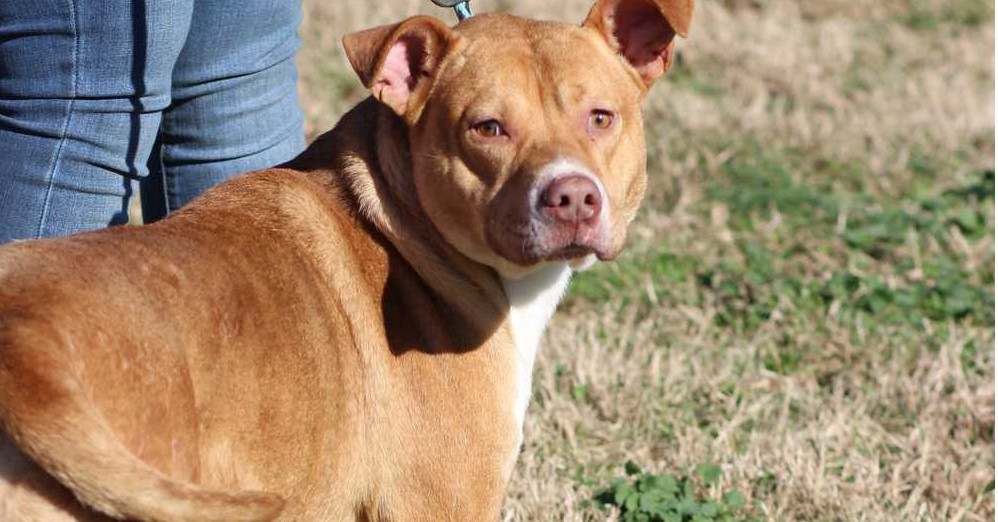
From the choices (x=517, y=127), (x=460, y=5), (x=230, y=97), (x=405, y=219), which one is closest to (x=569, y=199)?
(x=517, y=127)

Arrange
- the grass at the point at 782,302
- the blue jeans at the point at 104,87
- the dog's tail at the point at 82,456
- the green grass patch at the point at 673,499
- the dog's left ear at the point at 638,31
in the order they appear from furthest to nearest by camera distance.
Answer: the grass at the point at 782,302 → the green grass patch at the point at 673,499 → the dog's left ear at the point at 638,31 → the blue jeans at the point at 104,87 → the dog's tail at the point at 82,456

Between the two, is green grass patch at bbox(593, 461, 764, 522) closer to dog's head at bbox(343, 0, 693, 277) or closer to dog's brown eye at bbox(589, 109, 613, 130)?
dog's head at bbox(343, 0, 693, 277)

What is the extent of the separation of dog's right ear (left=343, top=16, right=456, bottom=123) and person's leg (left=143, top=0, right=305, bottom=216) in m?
0.61

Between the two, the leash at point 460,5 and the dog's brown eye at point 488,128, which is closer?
the dog's brown eye at point 488,128

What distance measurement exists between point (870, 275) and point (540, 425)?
7.45 feet

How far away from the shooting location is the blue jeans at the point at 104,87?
131 inches

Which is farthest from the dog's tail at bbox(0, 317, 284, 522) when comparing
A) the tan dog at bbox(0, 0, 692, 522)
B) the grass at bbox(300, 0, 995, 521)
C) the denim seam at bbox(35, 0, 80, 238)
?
the grass at bbox(300, 0, 995, 521)

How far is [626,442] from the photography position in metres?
4.86

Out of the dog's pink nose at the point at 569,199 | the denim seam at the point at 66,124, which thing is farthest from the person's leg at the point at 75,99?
the dog's pink nose at the point at 569,199

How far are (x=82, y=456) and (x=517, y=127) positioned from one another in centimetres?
150

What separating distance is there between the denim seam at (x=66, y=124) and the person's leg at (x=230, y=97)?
0.55 meters

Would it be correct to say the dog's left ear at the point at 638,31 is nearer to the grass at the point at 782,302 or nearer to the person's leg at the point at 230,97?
the person's leg at the point at 230,97

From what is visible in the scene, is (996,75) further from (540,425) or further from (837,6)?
(540,425)

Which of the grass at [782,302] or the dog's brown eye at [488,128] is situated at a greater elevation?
the dog's brown eye at [488,128]
